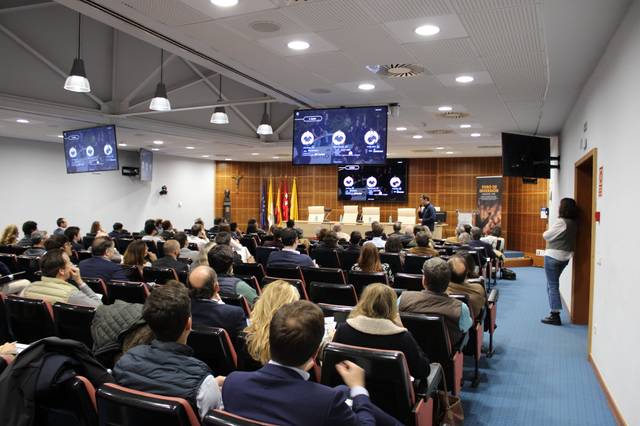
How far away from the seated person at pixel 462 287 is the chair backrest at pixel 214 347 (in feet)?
7.48

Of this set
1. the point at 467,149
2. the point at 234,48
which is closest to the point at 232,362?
the point at 234,48

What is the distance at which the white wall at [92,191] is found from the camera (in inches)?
524

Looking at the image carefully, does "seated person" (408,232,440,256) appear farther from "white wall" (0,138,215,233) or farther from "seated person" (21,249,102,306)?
"white wall" (0,138,215,233)

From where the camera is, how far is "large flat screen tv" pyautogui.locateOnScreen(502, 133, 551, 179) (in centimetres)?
852

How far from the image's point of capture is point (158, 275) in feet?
18.1

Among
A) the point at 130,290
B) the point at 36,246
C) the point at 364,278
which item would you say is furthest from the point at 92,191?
the point at 364,278

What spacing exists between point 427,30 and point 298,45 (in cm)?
136

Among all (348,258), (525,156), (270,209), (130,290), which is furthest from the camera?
(270,209)

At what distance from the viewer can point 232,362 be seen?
2.88m

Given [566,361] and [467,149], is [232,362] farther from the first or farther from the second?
[467,149]

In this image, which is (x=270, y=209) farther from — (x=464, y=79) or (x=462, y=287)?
(x=462, y=287)

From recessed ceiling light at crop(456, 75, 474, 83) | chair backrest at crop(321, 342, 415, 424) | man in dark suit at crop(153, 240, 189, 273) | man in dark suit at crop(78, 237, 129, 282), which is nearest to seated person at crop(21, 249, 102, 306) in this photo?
man in dark suit at crop(78, 237, 129, 282)

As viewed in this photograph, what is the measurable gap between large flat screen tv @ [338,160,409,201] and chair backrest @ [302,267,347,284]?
13.2 m

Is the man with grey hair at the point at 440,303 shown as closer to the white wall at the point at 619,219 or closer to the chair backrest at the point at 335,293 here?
the chair backrest at the point at 335,293
